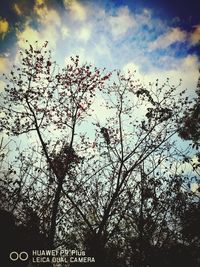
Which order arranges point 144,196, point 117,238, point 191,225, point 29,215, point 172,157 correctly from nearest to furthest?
point 191,225 → point 29,215 → point 172,157 → point 144,196 → point 117,238

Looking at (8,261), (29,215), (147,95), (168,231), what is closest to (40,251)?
(29,215)

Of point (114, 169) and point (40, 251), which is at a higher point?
point (114, 169)

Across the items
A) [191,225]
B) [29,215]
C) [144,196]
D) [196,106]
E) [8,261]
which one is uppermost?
[196,106]

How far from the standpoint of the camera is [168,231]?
14.4m

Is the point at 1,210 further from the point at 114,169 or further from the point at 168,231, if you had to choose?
the point at 168,231

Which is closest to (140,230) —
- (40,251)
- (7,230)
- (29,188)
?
(40,251)

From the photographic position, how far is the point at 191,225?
34.5 ft

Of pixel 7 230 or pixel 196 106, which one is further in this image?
pixel 7 230

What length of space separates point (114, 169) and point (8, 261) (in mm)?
7523

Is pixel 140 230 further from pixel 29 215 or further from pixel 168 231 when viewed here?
pixel 29 215

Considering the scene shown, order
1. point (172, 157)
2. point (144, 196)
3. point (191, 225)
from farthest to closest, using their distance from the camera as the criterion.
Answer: point (144, 196)
point (172, 157)
point (191, 225)

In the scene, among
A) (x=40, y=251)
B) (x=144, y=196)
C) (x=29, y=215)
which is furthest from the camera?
(x=144, y=196)

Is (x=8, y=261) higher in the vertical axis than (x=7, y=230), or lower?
lower

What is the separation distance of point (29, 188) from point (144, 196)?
6525 millimetres
